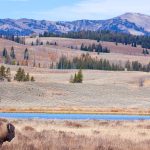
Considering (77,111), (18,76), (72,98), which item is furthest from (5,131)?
(18,76)

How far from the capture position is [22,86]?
292ft

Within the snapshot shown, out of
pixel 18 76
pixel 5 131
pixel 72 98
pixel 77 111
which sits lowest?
pixel 18 76

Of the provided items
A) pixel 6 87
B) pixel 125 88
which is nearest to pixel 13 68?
pixel 125 88

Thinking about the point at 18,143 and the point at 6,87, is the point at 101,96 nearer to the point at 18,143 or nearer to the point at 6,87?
the point at 6,87

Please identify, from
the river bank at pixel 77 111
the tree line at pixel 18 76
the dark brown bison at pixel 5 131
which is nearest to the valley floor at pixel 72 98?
the river bank at pixel 77 111

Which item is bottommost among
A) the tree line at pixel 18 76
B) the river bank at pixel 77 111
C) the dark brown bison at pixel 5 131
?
the tree line at pixel 18 76

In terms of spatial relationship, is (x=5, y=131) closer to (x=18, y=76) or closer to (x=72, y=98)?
(x=72, y=98)

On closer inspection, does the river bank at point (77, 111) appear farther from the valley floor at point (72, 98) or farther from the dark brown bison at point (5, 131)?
the dark brown bison at point (5, 131)

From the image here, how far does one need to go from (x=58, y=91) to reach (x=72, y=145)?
2869 inches

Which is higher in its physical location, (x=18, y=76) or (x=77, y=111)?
(x=77, y=111)

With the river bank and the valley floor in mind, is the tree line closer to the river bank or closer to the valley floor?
the valley floor

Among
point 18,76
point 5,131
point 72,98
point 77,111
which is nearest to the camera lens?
point 5,131

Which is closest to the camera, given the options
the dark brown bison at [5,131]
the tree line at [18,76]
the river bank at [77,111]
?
the dark brown bison at [5,131]

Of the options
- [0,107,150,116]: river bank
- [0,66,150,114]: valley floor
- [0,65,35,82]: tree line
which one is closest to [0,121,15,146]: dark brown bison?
[0,107,150,116]: river bank
